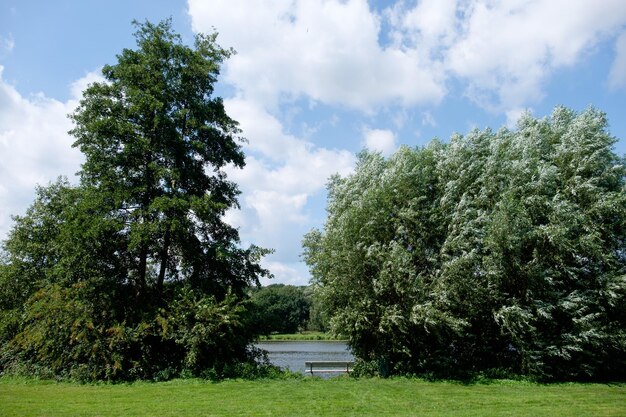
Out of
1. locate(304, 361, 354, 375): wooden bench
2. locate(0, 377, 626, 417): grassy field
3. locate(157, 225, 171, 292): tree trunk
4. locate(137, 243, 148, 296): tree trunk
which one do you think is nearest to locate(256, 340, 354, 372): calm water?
locate(304, 361, 354, 375): wooden bench

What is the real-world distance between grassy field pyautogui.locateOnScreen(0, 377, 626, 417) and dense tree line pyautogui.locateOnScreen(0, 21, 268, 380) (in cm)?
174

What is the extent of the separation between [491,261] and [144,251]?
14.5 metres

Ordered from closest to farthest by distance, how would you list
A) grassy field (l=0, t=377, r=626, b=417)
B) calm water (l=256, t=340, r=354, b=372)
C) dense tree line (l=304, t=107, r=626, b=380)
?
1. grassy field (l=0, t=377, r=626, b=417)
2. dense tree line (l=304, t=107, r=626, b=380)
3. calm water (l=256, t=340, r=354, b=372)

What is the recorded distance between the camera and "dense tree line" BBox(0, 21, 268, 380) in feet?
59.8

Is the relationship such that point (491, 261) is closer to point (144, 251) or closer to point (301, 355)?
point (144, 251)

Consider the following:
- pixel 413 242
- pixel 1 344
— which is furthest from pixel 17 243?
pixel 413 242

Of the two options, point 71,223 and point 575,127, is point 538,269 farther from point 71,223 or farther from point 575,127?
point 71,223

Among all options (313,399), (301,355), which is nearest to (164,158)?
(313,399)

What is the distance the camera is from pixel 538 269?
57.3 ft

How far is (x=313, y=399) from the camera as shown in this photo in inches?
543

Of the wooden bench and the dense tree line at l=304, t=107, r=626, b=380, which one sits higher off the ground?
the dense tree line at l=304, t=107, r=626, b=380

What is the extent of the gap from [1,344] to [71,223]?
7.87 meters

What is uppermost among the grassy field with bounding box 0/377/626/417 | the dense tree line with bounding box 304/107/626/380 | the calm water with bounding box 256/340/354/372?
the dense tree line with bounding box 304/107/626/380

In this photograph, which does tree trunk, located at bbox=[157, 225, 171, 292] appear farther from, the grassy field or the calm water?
the calm water
